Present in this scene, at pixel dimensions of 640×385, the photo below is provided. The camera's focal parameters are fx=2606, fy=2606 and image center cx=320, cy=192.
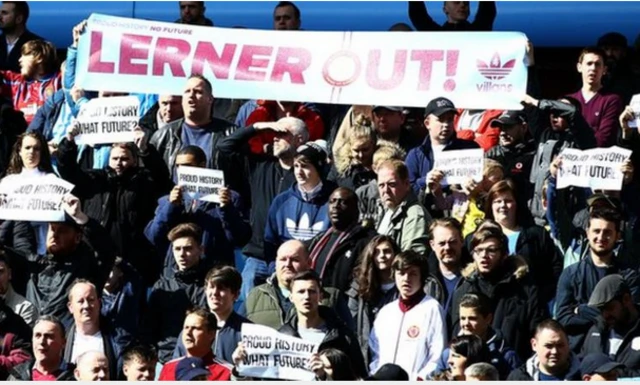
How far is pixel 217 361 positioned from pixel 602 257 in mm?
2674

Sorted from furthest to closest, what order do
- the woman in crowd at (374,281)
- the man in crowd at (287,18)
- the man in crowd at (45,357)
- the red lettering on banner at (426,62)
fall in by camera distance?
the man in crowd at (287,18) → the red lettering on banner at (426,62) → the woman in crowd at (374,281) → the man in crowd at (45,357)

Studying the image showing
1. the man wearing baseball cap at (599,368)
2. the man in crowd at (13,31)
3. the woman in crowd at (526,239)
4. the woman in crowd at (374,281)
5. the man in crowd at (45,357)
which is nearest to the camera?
the man wearing baseball cap at (599,368)

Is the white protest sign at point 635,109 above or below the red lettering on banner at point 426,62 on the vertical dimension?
Answer: below

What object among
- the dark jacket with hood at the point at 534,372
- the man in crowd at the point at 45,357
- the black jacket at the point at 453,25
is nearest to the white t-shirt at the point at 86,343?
the man in crowd at the point at 45,357

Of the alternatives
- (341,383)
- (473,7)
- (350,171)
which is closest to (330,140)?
(350,171)

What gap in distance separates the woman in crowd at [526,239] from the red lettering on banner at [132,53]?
10.5ft

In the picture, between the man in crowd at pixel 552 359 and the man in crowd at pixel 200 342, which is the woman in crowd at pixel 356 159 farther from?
the man in crowd at pixel 552 359

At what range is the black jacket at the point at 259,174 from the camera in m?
18.3

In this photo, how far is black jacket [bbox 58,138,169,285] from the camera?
1806 centimetres

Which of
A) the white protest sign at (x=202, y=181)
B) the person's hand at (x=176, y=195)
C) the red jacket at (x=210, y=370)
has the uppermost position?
the white protest sign at (x=202, y=181)

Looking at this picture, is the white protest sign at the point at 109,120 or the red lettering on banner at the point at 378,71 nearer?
the white protest sign at the point at 109,120

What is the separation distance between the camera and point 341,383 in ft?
51.9

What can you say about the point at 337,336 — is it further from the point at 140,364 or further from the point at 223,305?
the point at 140,364

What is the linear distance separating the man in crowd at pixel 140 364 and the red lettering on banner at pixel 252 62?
3.35 meters
